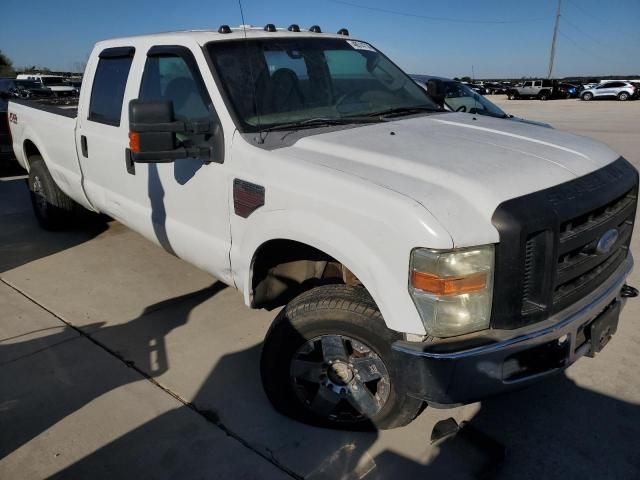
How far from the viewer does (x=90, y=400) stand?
10.2 feet

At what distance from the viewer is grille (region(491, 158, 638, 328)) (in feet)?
6.99

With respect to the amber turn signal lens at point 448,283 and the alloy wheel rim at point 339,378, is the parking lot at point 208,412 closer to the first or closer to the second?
the alloy wheel rim at point 339,378

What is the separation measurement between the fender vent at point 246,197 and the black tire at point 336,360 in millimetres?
531

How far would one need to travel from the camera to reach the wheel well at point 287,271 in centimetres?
291

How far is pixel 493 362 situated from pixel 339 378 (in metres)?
0.84

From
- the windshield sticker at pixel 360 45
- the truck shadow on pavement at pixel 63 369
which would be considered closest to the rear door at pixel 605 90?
the windshield sticker at pixel 360 45

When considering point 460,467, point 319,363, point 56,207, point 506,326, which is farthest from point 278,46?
point 56,207

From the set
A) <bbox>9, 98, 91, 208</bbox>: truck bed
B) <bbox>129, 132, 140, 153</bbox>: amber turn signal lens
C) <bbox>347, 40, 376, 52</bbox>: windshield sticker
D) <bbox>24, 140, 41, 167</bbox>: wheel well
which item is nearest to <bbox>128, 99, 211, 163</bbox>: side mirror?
<bbox>129, 132, 140, 153</bbox>: amber turn signal lens

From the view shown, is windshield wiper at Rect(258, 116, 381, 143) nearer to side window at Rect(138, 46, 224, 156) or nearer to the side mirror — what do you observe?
side window at Rect(138, 46, 224, 156)

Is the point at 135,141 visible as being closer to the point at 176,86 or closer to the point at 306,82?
the point at 176,86

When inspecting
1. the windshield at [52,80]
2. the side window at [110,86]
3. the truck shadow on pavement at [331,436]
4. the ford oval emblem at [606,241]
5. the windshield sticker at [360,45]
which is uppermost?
the windshield sticker at [360,45]

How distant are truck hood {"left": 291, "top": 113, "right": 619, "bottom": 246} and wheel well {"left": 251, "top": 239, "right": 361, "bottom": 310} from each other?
55 centimetres

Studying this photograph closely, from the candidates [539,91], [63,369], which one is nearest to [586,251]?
[63,369]

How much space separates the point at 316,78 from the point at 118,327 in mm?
2225
